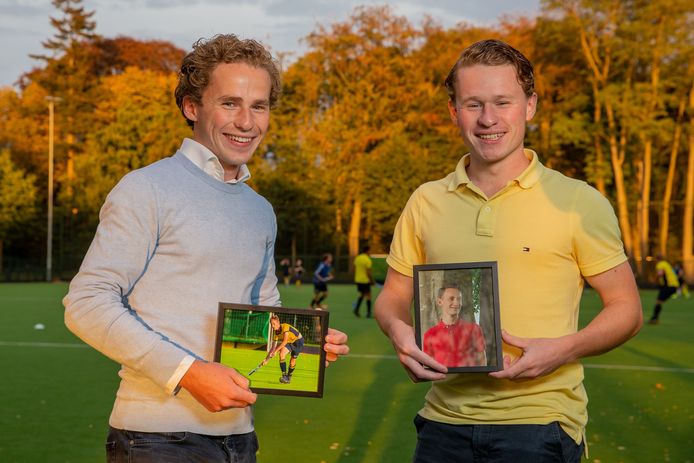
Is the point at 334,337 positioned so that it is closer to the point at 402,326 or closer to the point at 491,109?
the point at 402,326

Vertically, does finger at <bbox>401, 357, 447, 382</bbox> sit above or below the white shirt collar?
below

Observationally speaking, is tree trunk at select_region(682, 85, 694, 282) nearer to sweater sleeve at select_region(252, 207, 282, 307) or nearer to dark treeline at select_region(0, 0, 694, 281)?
dark treeline at select_region(0, 0, 694, 281)

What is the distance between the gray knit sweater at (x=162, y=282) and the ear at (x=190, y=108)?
0.57ft

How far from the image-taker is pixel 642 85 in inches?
1898

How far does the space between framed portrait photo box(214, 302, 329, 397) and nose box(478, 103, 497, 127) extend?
973mm

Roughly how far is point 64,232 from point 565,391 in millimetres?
58072

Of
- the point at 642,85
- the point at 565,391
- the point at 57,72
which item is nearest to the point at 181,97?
the point at 565,391


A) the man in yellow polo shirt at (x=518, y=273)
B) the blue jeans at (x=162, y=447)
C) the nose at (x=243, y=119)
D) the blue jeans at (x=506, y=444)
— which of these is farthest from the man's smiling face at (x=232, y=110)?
the blue jeans at (x=506, y=444)

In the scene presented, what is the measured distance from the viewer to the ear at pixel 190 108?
3.69m

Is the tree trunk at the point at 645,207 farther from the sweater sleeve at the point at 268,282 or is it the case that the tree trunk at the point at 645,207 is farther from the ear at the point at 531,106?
the sweater sleeve at the point at 268,282

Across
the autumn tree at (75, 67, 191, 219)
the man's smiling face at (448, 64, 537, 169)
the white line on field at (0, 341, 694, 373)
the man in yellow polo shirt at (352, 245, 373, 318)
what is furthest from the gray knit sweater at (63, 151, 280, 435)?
the autumn tree at (75, 67, 191, 219)

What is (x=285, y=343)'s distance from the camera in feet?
10.6

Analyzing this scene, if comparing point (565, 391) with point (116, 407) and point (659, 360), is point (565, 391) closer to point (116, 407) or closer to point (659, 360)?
point (116, 407)

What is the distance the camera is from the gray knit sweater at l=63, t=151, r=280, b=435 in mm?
3008
